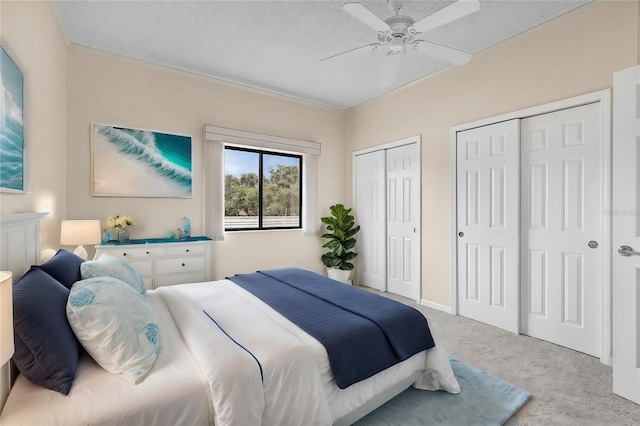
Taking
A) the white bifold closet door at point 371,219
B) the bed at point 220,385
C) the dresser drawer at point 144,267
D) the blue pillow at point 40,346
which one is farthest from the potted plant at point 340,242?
the blue pillow at point 40,346

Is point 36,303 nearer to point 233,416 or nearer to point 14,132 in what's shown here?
point 233,416

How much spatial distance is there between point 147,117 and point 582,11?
425cm

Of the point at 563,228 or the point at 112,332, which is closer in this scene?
the point at 112,332

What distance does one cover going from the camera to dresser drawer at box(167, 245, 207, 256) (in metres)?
3.48

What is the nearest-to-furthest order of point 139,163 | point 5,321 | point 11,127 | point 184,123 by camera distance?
1. point 5,321
2. point 11,127
3. point 139,163
4. point 184,123

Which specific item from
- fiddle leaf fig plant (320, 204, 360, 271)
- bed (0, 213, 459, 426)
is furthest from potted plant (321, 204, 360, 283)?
bed (0, 213, 459, 426)

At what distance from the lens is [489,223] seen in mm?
3311

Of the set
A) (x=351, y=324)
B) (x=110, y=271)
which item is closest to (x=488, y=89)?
(x=351, y=324)

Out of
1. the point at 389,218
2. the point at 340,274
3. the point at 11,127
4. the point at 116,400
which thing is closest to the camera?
the point at 116,400

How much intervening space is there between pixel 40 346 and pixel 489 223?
352 centimetres

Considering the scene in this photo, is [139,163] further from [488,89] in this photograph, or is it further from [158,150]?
[488,89]

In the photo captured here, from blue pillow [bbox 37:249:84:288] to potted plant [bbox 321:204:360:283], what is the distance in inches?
130

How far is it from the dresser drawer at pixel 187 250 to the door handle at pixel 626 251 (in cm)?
365

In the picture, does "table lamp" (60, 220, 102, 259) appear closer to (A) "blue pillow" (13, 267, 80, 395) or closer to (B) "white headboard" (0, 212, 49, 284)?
(B) "white headboard" (0, 212, 49, 284)
